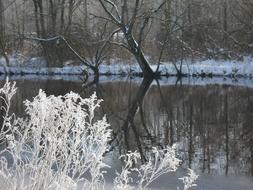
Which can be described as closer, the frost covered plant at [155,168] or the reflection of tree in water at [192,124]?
the frost covered plant at [155,168]

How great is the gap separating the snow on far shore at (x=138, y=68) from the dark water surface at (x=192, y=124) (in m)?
7.97

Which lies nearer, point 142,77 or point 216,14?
point 142,77

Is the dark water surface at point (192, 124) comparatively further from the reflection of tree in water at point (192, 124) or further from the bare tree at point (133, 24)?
the bare tree at point (133, 24)

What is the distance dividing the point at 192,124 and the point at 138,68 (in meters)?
19.3

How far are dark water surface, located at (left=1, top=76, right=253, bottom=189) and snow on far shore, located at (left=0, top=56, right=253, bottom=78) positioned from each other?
797cm

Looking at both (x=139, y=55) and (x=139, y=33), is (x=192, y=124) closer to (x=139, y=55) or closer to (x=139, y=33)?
(x=139, y=55)

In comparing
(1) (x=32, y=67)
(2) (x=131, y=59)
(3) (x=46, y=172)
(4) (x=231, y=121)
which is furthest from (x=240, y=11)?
(3) (x=46, y=172)

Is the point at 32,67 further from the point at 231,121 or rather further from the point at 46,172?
the point at 46,172

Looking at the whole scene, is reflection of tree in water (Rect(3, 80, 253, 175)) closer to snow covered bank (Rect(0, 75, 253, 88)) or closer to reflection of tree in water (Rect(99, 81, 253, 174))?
reflection of tree in water (Rect(99, 81, 253, 174))

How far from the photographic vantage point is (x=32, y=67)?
34469mm

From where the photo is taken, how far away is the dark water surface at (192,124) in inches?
349

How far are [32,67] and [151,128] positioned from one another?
75.0 feet

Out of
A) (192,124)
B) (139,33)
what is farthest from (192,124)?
(139,33)

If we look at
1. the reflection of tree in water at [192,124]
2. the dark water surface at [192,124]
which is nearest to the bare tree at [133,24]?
the dark water surface at [192,124]
